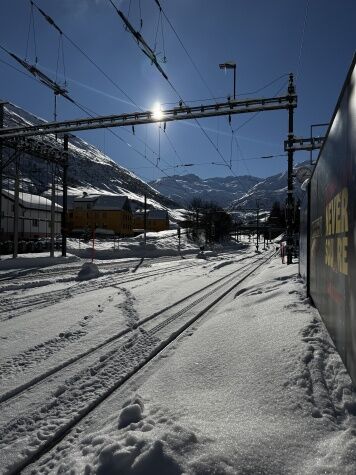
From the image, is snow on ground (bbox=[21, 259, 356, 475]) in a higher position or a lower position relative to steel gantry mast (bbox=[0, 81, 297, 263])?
lower

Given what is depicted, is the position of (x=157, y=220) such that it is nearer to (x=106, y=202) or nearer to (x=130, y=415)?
(x=106, y=202)

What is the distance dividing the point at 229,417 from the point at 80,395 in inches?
64.0

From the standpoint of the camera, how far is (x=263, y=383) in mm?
3744

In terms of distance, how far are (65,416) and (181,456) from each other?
4.55 ft

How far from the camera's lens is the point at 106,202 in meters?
82.4

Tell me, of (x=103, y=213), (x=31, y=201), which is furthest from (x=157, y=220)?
(x=31, y=201)

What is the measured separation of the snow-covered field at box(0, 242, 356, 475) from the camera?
256 centimetres

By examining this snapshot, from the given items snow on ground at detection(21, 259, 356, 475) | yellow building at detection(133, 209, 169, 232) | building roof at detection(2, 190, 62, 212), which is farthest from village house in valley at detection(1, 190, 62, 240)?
snow on ground at detection(21, 259, 356, 475)

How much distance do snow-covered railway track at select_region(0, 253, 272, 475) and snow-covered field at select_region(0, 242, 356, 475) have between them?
0.04 ft

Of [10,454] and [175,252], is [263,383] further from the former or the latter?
[175,252]

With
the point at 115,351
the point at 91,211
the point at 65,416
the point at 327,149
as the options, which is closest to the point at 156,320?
the point at 115,351

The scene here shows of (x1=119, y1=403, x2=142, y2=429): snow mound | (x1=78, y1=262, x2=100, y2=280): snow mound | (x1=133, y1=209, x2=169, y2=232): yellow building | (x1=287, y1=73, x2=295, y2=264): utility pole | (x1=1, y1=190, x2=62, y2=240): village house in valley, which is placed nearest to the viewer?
(x1=119, y1=403, x2=142, y2=429): snow mound

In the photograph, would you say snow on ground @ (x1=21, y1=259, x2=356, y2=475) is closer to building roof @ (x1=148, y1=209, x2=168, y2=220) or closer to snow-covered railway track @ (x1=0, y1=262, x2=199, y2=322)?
snow-covered railway track @ (x1=0, y1=262, x2=199, y2=322)

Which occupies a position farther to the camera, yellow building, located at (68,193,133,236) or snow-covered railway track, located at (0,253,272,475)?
yellow building, located at (68,193,133,236)
